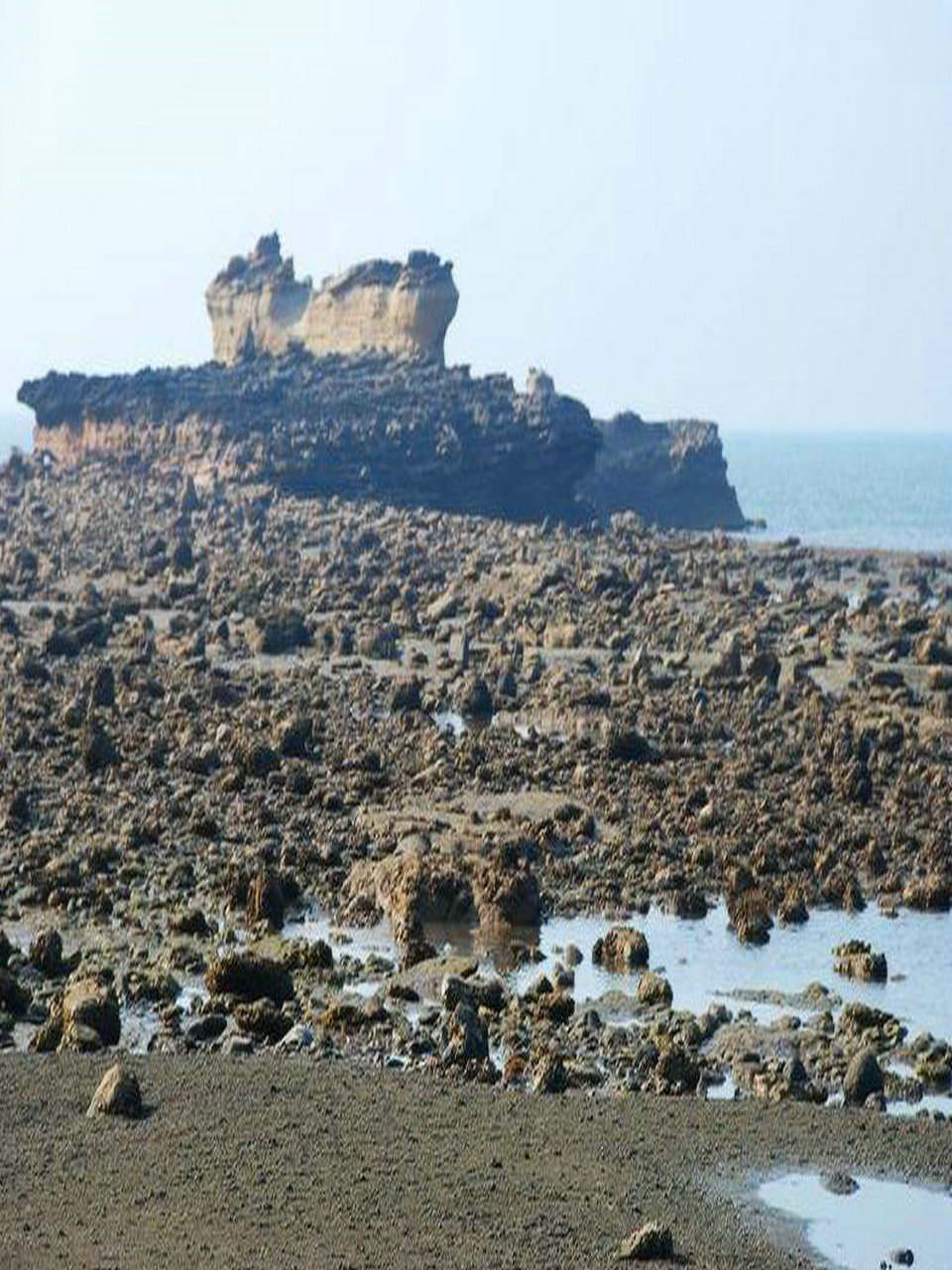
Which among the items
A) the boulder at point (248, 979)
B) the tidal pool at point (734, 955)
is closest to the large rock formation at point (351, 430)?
the tidal pool at point (734, 955)

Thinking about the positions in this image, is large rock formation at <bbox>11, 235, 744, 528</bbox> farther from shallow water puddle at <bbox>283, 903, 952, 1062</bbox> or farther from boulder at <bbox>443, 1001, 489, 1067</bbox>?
boulder at <bbox>443, 1001, 489, 1067</bbox>

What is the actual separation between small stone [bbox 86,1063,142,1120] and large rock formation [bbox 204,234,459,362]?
96.4 meters

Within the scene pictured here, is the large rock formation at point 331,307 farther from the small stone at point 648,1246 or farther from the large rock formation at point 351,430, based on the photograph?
the small stone at point 648,1246

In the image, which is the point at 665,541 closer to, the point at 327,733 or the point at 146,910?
the point at 327,733

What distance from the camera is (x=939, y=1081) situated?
2753cm

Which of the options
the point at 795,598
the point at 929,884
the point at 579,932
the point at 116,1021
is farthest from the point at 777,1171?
the point at 795,598

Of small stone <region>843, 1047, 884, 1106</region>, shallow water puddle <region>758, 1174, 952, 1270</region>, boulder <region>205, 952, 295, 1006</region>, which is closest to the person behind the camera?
shallow water puddle <region>758, 1174, 952, 1270</region>

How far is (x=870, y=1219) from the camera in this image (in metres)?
23.5

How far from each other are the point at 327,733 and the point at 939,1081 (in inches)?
902

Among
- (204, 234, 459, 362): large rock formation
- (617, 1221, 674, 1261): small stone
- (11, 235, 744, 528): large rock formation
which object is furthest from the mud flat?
(204, 234, 459, 362): large rock formation

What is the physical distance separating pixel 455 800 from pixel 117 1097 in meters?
17.8

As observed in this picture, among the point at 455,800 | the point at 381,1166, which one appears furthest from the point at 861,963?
the point at 455,800

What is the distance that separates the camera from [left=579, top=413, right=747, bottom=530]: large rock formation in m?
135

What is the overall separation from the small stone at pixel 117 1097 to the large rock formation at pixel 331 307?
96411mm
